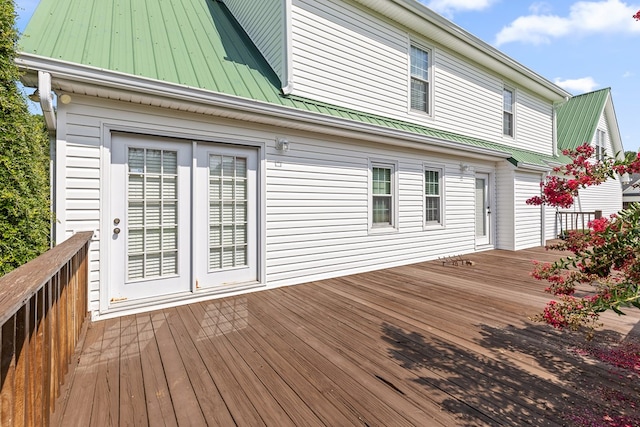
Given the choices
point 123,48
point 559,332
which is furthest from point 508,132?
point 123,48

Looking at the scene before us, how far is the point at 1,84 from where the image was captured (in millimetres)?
2543

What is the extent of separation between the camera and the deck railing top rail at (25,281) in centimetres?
96

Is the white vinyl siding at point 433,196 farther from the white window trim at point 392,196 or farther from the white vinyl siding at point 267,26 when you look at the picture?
the white vinyl siding at point 267,26

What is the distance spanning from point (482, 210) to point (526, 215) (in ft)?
4.78

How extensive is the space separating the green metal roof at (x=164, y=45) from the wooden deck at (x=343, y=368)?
2.97 metres

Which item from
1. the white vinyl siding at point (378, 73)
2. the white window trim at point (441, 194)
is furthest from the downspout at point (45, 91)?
the white window trim at point (441, 194)

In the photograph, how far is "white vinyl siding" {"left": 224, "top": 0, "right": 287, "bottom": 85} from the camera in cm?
495

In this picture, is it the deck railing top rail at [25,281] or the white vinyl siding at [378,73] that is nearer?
the deck railing top rail at [25,281]

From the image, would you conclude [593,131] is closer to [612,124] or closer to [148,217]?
[612,124]

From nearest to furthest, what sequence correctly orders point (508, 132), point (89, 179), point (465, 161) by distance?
point (89, 179)
point (465, 161)
point (508, 132)

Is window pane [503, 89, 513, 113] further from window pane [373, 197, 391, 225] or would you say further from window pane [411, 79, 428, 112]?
window pane [373, 197, 391, 225]

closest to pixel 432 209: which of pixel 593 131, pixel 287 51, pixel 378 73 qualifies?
pixel 378 73

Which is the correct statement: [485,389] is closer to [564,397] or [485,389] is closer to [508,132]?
[564,397]

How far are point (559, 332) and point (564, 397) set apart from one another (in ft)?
4.32
